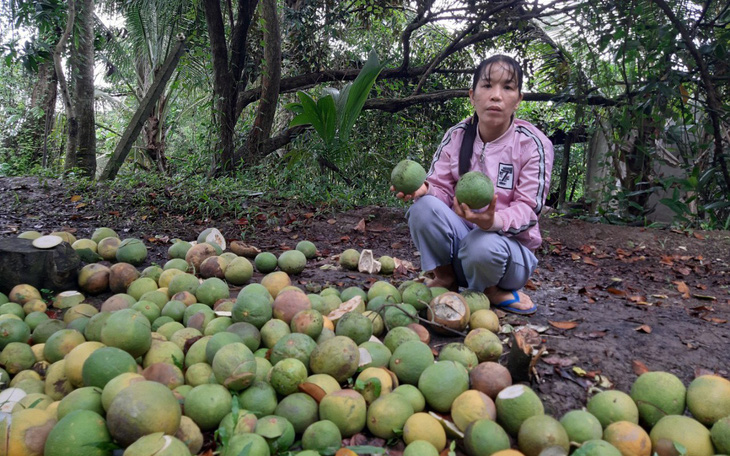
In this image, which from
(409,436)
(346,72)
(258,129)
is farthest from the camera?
(346,72)

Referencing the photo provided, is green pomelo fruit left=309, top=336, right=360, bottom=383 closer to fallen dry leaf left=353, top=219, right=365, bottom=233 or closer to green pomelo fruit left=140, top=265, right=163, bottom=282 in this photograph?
green pomelo fruit left=140, top=265, right=163, bottom=282

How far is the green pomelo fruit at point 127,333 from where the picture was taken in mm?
1777

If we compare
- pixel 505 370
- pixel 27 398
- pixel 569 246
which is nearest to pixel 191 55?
pixel 569 246

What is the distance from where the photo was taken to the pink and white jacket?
250 centimetres

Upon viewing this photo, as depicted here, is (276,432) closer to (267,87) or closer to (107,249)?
(107,249)

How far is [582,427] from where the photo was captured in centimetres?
148

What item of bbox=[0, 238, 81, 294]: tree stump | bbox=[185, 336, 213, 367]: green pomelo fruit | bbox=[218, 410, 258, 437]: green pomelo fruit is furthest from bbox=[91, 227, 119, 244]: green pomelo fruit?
bbox=[218, 410, 258, 437]: green pomelo fruit

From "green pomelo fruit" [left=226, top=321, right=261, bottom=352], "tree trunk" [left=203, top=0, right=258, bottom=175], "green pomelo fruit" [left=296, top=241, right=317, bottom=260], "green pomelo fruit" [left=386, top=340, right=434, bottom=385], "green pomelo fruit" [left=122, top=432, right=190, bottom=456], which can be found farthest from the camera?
"tree trunk" [left=203, top=0, right=258, bottom=175]

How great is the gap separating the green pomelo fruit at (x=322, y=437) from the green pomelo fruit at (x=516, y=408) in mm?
534

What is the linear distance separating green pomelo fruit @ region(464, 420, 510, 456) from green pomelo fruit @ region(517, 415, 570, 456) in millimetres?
54

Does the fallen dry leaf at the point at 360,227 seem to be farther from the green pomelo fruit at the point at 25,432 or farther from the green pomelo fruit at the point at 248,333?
the green pomelo fruit at the point at 25,432

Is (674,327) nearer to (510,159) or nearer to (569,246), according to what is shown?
(510,159)

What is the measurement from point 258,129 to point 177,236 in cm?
260

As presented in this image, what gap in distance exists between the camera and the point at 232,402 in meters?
1.57
